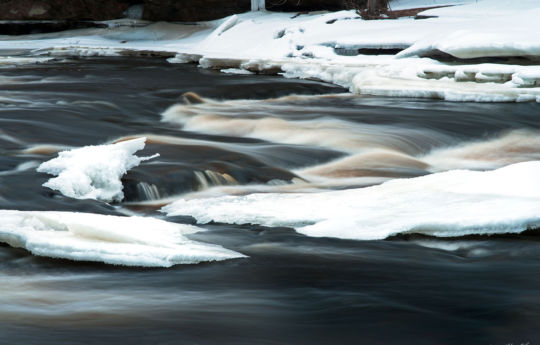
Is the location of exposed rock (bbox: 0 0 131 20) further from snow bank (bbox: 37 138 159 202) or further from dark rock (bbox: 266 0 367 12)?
snow bank (bbox: 37 138 159 202)

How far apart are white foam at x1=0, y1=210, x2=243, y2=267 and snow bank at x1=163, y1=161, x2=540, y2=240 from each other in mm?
609

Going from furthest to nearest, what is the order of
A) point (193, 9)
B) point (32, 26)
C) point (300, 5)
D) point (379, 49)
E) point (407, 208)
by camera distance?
point (32, 26), point (193, 9), point (300, 5), point (379, 49), point (407, 208)

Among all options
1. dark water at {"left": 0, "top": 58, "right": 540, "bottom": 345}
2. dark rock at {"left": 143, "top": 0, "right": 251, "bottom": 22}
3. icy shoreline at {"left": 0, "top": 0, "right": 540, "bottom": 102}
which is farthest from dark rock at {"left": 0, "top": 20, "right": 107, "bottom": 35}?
dark water at {"left": 0, "top": 58, "right": 540, "bottom": 345}

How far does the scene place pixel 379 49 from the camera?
1188cm

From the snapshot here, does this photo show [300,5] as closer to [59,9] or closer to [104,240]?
[59,9]

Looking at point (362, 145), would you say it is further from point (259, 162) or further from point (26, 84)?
point (26, 84)

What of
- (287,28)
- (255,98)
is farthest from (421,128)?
(287,28)

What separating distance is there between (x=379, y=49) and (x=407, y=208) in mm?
8346

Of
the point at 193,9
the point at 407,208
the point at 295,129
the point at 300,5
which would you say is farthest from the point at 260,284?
the point at 193,9

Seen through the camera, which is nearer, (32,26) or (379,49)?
(379,49)

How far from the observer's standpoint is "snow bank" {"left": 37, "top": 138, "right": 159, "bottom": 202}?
477 cm

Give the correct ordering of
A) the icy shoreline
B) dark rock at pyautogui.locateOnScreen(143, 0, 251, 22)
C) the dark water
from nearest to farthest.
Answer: the dark water → the icy shoreline → dark rock at pyautogui.locateOnScreen(143, 0, 251, 22)

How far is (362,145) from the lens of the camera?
6863mm

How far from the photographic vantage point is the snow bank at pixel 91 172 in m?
4.77
